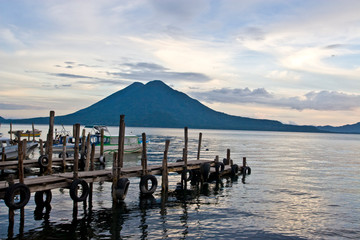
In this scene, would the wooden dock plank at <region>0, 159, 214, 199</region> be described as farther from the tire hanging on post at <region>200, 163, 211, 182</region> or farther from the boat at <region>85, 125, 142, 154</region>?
the boat at <region>85, 125, 142, 154</region>

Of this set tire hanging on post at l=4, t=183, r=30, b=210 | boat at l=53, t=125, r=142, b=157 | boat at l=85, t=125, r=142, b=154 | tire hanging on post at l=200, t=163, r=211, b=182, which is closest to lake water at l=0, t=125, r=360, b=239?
tire hanging on post at l=4, t=183, r=30, b=210

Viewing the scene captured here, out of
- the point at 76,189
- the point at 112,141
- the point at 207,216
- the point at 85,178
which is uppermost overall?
the point at 112,141

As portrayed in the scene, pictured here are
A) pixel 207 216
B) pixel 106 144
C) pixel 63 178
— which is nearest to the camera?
pixel 63 178

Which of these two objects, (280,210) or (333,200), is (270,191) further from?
(280,210)

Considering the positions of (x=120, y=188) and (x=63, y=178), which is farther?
(x=120, y=188)

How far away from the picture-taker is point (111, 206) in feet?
66.8

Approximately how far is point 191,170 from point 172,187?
3.00m

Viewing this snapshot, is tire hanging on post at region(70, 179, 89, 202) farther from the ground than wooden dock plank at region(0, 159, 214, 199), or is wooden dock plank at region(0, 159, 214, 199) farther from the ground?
wooden dock plank at region(0, 159, 214, 199)

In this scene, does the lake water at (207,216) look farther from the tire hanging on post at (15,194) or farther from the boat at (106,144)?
the boat at (106,144)

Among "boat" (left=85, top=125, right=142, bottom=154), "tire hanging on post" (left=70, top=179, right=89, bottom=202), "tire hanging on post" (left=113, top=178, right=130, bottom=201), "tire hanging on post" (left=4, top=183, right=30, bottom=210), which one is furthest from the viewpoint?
"boat" (left=85, top=125, right=142, bottom=154)

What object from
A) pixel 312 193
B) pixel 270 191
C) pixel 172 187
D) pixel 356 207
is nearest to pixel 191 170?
pixel 172 187

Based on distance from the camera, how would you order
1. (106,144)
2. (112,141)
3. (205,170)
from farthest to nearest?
(112,141) → (106,144) → (205,170)

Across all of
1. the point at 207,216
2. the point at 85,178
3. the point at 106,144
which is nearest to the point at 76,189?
the point at 85,178

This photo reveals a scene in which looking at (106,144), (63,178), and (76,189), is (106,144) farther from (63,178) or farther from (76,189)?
(76,189)
